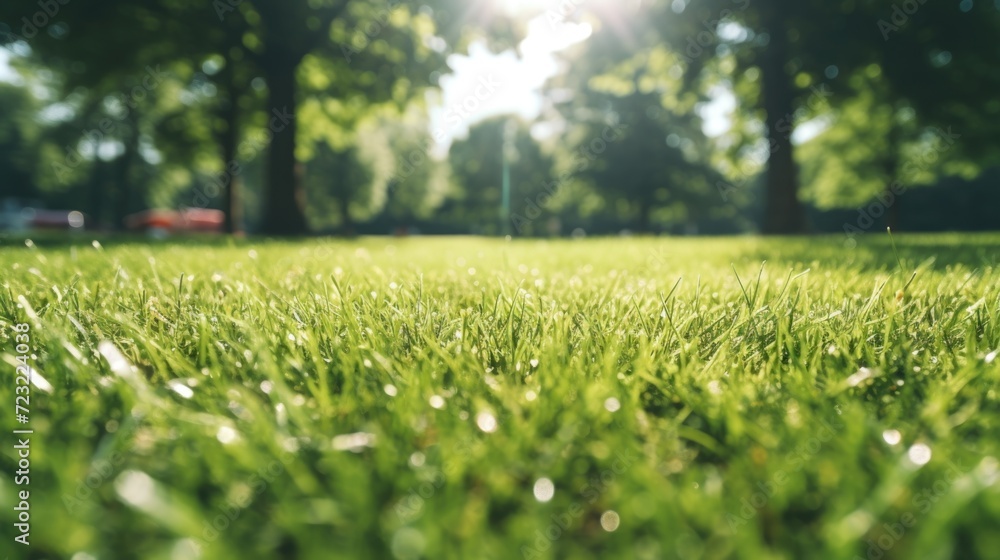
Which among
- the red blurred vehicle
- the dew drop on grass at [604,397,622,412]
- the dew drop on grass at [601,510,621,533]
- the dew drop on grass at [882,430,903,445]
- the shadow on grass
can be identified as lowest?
the red blurred vehicle

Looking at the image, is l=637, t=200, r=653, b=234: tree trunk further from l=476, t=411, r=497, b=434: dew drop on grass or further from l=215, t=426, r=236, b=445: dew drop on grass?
l=215, t=426, r=236, b=445: dew drop on grass

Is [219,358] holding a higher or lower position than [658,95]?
lower

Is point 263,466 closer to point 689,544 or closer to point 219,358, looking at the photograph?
point 689,544

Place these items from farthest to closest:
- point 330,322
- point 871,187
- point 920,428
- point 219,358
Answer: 1. point 871,187
2. point 330,322
3. point 219,358
4. point 920,428

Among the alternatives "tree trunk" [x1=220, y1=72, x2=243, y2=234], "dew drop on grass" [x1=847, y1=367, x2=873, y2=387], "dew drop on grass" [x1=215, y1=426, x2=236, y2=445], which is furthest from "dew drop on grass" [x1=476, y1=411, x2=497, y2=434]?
"tree trunk" [x1=220, y1=72, x2=243, y2=234]

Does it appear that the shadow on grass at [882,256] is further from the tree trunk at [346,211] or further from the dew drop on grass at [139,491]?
the tree trunk at [346,211]

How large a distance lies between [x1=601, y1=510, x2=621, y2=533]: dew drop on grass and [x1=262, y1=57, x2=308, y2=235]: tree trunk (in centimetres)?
1407

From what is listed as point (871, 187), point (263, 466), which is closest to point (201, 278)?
point (263, 466)

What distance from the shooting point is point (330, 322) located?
1.60 meters

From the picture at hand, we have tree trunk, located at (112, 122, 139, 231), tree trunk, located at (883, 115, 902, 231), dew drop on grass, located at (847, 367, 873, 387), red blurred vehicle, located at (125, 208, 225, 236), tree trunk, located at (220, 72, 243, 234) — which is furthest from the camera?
red blurred vehicle, located at (125, 208, 225, 236)

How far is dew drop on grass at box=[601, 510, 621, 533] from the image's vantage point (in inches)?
28.8

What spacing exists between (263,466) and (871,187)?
1303 inches

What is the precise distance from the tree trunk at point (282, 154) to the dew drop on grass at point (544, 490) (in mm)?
13972

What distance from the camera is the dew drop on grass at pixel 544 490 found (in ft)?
2.58
